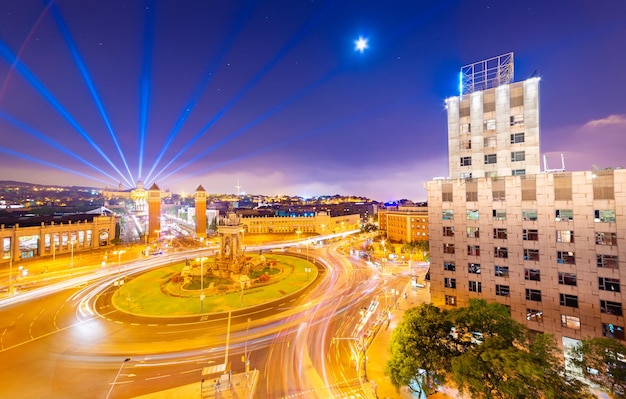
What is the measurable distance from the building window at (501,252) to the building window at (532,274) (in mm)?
2898

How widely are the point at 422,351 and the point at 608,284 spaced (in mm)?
25690

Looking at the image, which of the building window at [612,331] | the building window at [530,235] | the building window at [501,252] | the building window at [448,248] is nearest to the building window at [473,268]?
the building window at [501,252]

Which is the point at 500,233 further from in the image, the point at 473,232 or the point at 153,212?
the point at 153,212

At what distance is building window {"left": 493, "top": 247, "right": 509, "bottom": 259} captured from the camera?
123 feet

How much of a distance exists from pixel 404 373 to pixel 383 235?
396 ft

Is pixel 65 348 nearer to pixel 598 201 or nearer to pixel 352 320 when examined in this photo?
pixel 352 320

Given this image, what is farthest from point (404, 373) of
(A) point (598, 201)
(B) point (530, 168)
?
(B) point (530, 168)

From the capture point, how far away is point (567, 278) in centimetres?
3325

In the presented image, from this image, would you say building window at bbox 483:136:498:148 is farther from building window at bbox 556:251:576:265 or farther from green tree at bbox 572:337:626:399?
green tree at bbox 572:337:626:399

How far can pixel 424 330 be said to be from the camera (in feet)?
83.7

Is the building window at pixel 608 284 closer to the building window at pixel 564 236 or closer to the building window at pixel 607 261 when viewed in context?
the building window at pixel 607 261

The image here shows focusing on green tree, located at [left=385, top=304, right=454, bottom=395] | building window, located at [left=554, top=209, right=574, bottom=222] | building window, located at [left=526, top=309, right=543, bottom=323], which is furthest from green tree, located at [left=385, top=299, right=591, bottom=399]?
building window, located at [left=554, top=209, right=574, bottom=222]

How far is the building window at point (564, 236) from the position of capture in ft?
109

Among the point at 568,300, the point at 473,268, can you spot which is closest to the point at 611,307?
the point at 568,300
